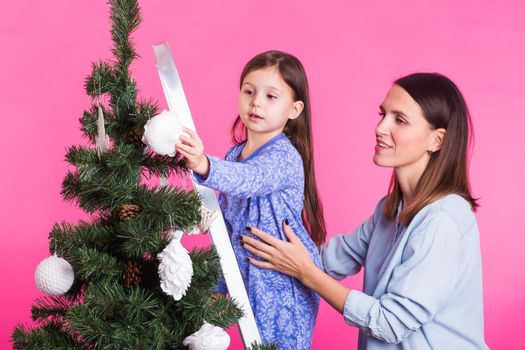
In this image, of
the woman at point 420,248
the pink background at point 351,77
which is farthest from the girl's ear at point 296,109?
the pink background at point 351,77

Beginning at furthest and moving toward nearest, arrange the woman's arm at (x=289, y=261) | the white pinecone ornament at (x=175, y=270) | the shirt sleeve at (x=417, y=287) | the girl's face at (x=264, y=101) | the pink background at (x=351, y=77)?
the pink background at (x=351, y=77)
the girl's face at (x=264, y=101)
the woman's arm at (x=289, y=261)
the shirt sleeve at (x=417, y=287)
the white pinecone ornament at (x=175, y=270)

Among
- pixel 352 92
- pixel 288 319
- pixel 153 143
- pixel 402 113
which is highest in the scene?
pixel 352 92

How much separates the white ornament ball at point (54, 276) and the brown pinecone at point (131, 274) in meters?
0.10

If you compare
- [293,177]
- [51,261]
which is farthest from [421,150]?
[51,261]

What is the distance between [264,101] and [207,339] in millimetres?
862

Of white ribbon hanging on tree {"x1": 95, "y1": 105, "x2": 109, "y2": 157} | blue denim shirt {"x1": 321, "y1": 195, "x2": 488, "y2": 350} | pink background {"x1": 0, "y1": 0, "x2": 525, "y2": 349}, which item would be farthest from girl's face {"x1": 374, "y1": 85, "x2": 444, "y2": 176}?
pink background {"x1": 0, "y1": 0, "x2": 525, "y2": 349}

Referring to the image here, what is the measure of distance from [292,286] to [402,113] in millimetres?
533

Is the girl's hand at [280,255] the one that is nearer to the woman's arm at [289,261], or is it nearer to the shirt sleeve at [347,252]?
the woman's arm at [289,261]

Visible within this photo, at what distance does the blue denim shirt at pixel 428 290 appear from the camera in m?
1.64

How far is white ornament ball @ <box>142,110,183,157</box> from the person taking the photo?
3.72 ft

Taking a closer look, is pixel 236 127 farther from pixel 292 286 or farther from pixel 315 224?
pixel 292 286

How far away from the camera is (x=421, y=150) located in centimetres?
180

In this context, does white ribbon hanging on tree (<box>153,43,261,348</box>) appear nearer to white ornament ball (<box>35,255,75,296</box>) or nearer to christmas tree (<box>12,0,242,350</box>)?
christmas tree (<box>12,0,242,350</box>)

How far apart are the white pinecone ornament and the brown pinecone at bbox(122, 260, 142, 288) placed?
74 millimetres
